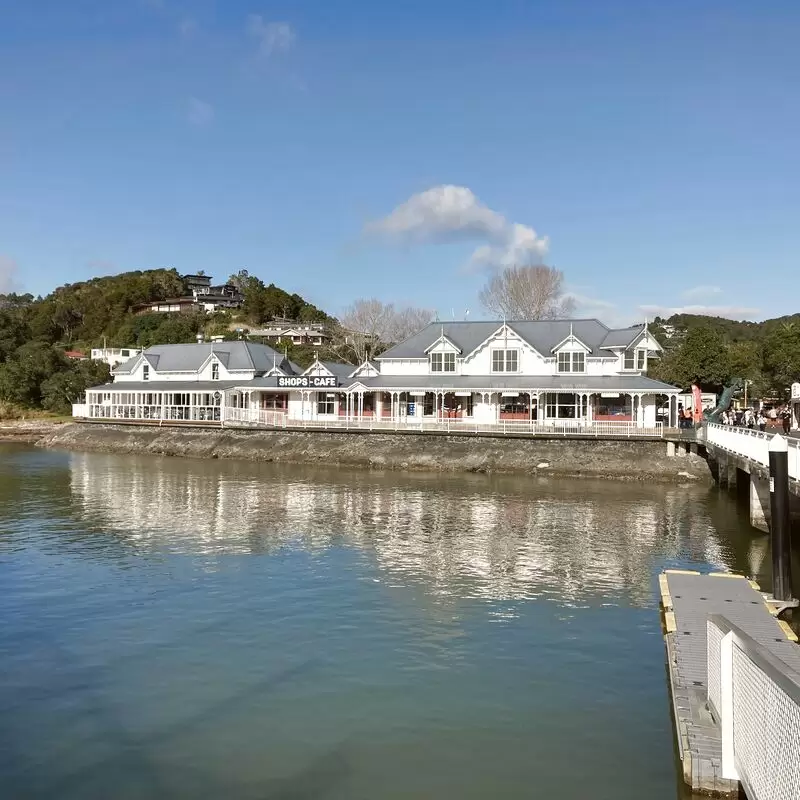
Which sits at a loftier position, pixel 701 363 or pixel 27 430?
pixel 701 363

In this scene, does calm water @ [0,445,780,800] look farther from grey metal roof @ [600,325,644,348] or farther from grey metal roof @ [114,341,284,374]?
grey metal roof @ [114,341,284,374]

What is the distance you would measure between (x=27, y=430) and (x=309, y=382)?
27840 mm

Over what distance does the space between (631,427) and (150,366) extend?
42.5 metres

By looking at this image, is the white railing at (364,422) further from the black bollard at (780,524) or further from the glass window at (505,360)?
the black bollard at (780,524)

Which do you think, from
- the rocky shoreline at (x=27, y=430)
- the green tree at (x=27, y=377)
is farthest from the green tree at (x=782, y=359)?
the green tree at (x=27, y=377)

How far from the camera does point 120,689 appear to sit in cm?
1153

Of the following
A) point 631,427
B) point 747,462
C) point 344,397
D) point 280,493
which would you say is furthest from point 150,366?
point 747,462

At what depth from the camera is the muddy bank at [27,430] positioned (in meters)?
61.6

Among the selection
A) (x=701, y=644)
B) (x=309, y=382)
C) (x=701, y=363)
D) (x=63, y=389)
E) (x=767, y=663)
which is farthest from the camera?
(x=63, y=389)

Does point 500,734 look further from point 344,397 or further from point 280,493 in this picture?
point 344,397

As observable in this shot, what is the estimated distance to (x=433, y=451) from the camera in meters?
42.0

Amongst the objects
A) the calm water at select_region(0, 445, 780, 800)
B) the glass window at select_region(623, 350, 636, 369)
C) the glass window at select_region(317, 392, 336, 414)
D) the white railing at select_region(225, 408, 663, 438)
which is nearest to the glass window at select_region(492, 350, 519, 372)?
the white railing at select_region(225, 408, 663, 438)

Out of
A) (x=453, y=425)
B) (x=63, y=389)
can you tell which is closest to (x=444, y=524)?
(x=453, y=425)

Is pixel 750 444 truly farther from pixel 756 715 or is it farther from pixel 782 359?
pixel 782 359
